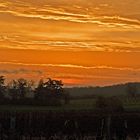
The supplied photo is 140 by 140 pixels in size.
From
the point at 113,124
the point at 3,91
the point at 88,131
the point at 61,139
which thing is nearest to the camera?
the point at 61,139

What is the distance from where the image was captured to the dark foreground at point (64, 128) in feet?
108

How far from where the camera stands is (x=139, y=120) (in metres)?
45.0

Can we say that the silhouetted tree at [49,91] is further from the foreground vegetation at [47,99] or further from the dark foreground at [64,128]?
the dark foreground at [64,128]

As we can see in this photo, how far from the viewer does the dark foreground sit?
108 feet

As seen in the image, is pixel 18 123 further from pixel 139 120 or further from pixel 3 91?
pixel 3 91

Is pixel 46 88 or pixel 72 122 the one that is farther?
pixel 46 88

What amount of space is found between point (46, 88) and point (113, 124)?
40.1 meters

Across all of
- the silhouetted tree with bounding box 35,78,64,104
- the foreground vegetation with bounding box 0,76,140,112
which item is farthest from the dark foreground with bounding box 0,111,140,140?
the silhouetted tree with bounding box 35,78,64,104

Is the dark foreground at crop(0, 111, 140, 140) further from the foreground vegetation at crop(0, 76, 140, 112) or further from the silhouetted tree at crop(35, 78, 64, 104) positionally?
the silhouetted tree at crop(35, 78, 64, 104)

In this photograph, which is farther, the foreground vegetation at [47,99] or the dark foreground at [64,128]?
the foreground vegetation at [47,99]

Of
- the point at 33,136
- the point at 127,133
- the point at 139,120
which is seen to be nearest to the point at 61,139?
the point at 33,136

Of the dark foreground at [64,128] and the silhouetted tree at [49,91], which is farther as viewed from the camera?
the silhouetted tree at [49,91]

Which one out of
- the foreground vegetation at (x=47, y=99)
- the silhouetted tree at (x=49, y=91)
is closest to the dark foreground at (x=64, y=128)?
the foreground vegetation at (x=47, y=99)

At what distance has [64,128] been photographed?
37.1 m
